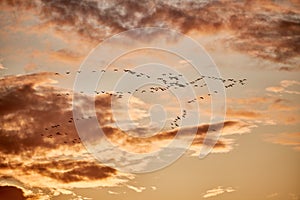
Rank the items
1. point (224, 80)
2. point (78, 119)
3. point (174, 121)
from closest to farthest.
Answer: point (224, 80), point (174, 121), point (78, 119)

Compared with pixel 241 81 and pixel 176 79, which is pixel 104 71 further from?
pixel 241 81

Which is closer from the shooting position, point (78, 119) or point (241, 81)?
point (241, 81)

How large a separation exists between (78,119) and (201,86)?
13015 mm

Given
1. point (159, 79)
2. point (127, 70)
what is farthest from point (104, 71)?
point (159, 79)

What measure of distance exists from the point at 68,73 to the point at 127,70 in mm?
4716

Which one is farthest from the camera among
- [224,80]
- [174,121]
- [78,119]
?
[78,119]

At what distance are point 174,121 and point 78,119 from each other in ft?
31.0

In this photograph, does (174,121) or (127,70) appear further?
(174,121)

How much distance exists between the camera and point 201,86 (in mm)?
42312

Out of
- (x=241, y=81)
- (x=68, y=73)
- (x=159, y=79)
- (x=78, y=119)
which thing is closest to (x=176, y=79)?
(x=159, y=79)

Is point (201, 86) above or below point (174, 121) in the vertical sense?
above

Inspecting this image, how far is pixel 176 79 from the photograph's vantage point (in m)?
40.9

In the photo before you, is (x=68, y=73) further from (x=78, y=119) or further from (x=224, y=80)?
(x=224, y=80)

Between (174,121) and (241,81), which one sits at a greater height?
(241,81)
